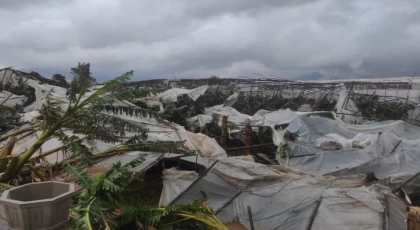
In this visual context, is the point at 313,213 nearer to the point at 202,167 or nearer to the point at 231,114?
the point at 202,167

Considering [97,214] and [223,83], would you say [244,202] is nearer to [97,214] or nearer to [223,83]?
[97,214]

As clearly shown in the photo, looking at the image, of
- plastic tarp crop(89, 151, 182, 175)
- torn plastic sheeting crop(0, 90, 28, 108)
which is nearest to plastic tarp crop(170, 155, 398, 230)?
plastic tarp crop(89, 151, 182, 175)

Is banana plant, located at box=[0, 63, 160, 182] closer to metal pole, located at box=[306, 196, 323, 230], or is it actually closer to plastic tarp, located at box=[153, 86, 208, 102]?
metal pole, located at box=[306, 196, 323, 230]

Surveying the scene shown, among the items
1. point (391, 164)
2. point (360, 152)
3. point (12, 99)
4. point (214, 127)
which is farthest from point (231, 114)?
point (12, 99)

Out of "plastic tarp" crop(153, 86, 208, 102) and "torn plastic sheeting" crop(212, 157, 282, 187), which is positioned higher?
"plastic tarp" crop(153, 86, 208, 102)

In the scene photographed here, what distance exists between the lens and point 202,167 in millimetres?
8227

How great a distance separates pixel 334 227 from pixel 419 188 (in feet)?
9.56

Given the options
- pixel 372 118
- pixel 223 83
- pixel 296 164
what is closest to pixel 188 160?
pixel 296 164

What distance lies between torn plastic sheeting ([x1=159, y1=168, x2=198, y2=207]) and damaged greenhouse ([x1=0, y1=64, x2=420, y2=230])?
Answer: 0.07 feet

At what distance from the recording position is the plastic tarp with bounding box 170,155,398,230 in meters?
5.49

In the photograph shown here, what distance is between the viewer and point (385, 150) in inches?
383

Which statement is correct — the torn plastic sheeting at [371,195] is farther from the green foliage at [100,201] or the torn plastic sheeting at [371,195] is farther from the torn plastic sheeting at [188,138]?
the torn plastic sheeting at [188,138]

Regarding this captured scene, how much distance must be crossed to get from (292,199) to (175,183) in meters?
2.44

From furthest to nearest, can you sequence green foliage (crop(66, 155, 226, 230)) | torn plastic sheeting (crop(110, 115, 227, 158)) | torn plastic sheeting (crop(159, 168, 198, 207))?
1. torn plastic sheeting (crop(110, 115, 227, 158))
2. torn plastic sheeting (crop(159, 168, 198, 207))
3. green foliage (crop(66, 155, 226, 230))
